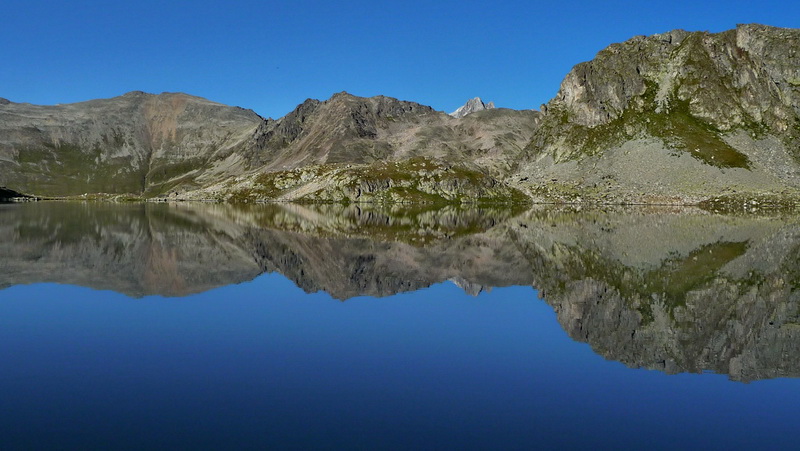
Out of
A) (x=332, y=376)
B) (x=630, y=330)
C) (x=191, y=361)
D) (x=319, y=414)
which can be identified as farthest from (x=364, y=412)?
(x=630, y=330)

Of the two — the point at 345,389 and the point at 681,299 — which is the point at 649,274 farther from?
the point at 345,389

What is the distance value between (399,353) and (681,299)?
25214 mm

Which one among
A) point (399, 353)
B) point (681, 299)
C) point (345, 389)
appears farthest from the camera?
point (681, 299)

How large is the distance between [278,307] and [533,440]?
24090 mm

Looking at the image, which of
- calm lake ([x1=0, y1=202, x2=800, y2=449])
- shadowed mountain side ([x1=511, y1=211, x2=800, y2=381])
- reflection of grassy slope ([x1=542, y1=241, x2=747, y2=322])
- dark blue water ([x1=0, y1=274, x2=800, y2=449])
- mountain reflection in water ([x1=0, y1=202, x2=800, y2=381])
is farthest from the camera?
reflection of grassy slope ([x1=542, y1=241, x2=747, y2=322])

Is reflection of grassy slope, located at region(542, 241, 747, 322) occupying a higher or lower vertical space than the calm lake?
higher

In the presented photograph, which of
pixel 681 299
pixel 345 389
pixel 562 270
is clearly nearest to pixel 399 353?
pixel 345 389

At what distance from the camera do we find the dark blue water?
55.7ft

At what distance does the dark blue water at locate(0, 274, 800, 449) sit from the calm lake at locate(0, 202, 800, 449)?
3.8 inches

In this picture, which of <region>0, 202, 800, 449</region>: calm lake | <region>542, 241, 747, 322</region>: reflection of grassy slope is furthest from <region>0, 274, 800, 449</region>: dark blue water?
<region>542, 241, 747, 322</region>: reflection of grassy slope

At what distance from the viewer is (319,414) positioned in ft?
59.9

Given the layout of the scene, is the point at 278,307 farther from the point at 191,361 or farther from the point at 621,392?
the point at 621,392

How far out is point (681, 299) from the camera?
40.2 meters

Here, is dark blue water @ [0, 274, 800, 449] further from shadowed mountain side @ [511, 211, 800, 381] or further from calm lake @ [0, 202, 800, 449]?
shadowed mountain side @ [511, 211, 800, 381]
